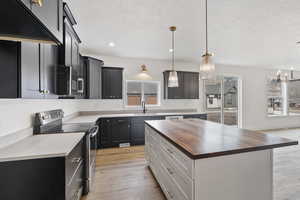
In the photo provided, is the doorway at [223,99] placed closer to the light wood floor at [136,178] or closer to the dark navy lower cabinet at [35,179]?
the light wood floor at [136,178]

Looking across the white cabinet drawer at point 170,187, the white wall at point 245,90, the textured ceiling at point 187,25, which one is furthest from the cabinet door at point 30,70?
the white wall at point 245,90

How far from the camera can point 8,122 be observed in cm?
149

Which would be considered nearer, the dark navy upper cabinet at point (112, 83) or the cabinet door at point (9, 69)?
the cabinet door at point (9, 69)

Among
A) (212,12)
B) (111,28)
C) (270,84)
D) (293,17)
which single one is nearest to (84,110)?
(111,28)

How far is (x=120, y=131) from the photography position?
13.0 feet

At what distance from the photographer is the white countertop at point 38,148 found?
Result: 3.86 feet

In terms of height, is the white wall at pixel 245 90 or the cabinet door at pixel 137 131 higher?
the white wall at pixel 245 90

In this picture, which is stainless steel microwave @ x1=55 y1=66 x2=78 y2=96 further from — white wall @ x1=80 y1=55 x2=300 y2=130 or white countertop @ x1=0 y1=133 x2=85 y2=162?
white wall @ x1=80 y1=55 x2=300 y2=130

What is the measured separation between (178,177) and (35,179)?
1.30 m

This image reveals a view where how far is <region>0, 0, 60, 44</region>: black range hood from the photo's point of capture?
26.2 inches

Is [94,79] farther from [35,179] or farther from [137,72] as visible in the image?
[35,179]

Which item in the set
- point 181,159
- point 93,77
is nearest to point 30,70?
point 181,159

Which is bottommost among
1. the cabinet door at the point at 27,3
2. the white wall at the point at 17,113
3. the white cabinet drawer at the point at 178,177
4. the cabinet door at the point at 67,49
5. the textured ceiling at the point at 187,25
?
the white cabinet drawer at the point at 178,177

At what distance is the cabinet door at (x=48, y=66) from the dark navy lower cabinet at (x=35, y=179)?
76 centimetres
